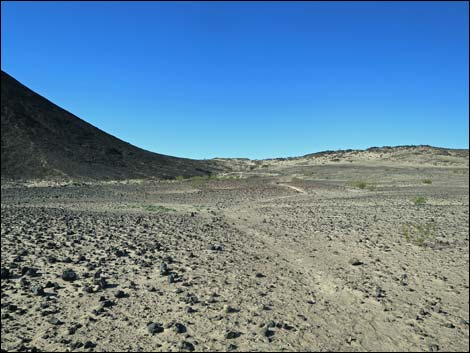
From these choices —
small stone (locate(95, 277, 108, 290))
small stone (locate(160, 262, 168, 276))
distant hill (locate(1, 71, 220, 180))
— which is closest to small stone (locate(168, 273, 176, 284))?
small stone (locate(160, 262, 168, 276))

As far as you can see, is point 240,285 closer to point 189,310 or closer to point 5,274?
point 189,310

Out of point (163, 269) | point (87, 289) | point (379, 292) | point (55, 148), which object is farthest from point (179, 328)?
point (55, 148)

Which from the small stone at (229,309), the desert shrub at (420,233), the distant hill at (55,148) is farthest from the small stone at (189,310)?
the distant hill at (55,148)

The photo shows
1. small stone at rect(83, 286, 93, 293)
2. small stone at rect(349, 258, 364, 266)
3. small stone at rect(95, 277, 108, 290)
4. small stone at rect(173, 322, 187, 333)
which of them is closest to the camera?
small stone at rect(173, 322, 187, 333)

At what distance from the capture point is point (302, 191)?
26.1 meters

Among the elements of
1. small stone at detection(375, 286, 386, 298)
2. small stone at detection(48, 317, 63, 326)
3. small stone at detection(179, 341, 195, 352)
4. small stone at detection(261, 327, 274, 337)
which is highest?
small stone at detection(375, 286, 386, 298)

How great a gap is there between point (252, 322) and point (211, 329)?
1.66 feet

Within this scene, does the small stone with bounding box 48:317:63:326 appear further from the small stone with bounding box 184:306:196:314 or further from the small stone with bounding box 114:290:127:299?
the small stone with bounding box 184:306:196:314

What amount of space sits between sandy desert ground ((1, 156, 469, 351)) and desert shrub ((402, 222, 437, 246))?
44 mm

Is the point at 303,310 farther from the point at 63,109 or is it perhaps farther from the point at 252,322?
the point at 63,109

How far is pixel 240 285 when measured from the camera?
271 inches

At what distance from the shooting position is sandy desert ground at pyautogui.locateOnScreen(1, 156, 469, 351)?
5043mm

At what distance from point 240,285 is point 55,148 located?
47557 millimetres

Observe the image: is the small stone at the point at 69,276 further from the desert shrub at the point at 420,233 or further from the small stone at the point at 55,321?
the desert shrub at the point at 420,233
